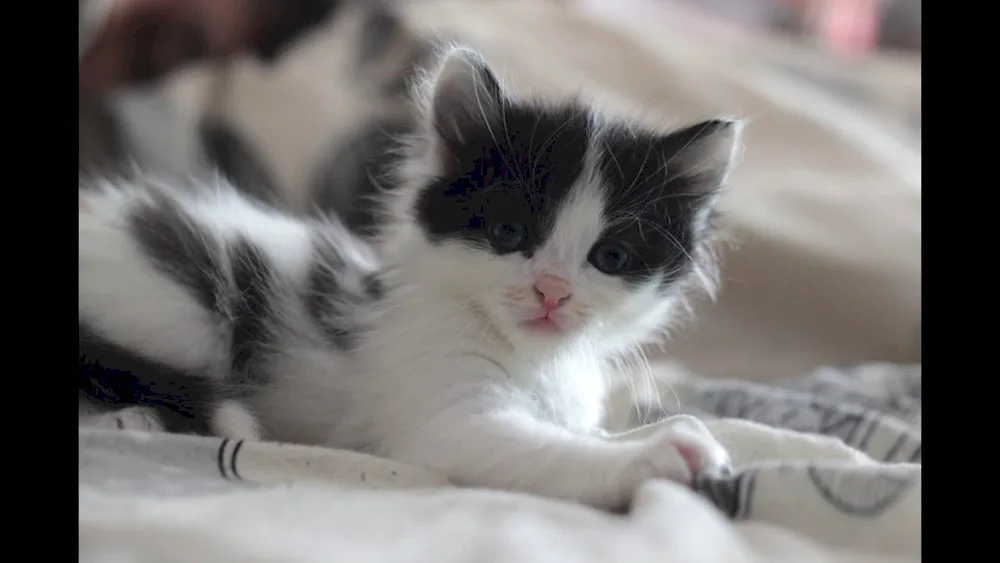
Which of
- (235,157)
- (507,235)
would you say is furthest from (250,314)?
(235,157)

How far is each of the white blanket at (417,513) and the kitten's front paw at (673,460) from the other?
0.07 feet

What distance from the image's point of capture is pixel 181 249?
120 centimetres

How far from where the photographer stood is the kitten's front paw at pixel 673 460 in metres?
0.87

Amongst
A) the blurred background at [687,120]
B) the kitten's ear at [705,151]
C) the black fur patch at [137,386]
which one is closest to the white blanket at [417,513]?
the black fur patch at [137,386]

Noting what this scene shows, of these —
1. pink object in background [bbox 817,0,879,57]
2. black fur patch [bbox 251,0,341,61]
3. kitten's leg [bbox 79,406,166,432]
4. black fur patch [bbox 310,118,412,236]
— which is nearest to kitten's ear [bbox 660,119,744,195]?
kitten's leg [bbox 79,406,166,432]

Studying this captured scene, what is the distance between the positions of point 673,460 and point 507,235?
34 centimetres

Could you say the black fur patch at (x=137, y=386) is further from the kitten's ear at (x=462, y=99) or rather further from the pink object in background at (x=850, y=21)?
the pink object in background at (x=850, y=21)

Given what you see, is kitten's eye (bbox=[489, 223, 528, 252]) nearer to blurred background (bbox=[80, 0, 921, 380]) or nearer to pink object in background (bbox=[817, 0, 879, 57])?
blurred background (bbox=[80, 0, 921, 380])

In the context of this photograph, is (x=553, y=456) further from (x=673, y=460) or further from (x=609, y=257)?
(x=609, y=257)

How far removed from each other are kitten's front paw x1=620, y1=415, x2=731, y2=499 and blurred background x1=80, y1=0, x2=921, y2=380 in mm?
983

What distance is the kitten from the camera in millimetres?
1036

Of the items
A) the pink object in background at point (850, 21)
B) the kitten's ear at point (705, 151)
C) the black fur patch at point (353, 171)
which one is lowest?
the kitten's ear at point (705, 151)
